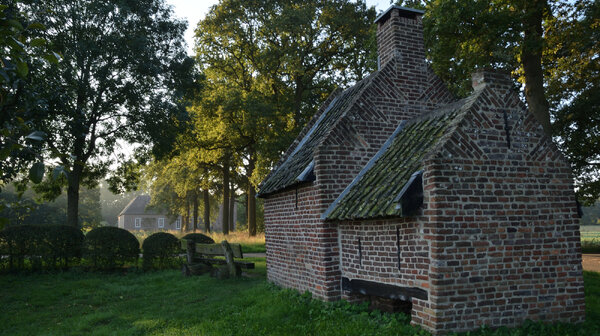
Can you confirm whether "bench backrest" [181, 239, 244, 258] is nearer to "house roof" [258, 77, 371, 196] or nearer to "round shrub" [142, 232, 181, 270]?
"house roof" [258, 77, 371, 196]

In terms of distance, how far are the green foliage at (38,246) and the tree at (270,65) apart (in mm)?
11388

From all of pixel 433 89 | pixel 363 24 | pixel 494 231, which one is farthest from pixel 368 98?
pixel 363 24

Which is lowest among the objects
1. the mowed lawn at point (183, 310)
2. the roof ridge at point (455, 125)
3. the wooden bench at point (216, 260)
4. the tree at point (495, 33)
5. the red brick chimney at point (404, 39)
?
the mowed lawn at point (183, 310)

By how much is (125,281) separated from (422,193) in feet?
38.4

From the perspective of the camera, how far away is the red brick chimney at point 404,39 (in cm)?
970

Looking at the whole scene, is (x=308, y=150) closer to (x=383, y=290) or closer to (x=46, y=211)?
(x=383, y=290)

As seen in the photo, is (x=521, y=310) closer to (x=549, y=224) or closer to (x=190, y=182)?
(x=549, y=224)

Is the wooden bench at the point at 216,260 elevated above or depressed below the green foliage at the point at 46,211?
below

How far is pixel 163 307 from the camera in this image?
396 inches

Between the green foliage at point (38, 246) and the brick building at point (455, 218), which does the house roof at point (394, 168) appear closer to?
the brick building at point (455, 218)

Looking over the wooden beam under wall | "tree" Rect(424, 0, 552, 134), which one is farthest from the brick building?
"tree" Rect(424, 0, 552, 134)

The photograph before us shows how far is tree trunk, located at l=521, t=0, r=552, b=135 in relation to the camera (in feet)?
42.2

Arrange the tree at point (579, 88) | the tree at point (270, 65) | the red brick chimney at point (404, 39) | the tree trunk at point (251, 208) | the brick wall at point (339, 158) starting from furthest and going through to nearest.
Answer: the tree trunk at point (251, 208), the tree at point (270, 65), the tree at point (579, 88), the red brick chimney at point (404, 39), the brick wall at point (339, 158)

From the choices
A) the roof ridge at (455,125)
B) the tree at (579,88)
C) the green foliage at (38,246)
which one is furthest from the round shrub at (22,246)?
the tree at (579,88)
